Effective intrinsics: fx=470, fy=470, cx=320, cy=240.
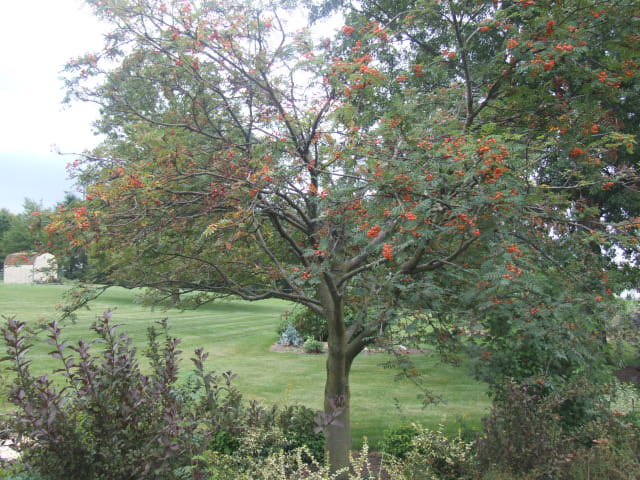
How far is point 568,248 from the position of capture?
448 centimetres

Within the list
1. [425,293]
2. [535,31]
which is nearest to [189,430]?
[425,293]

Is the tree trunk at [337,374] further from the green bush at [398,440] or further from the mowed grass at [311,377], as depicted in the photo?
the green bush at [398,440]

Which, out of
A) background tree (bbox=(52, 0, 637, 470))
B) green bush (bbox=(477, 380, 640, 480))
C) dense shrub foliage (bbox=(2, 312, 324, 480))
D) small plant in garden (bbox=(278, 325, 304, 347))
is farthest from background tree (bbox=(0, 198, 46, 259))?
small plant in garden (bbox=(278, 325, 304, 347))

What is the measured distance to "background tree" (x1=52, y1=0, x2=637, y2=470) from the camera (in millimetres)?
3848

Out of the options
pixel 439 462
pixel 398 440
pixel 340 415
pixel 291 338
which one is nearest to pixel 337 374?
pixel 340 415

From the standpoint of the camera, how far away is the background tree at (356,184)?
3848 mm

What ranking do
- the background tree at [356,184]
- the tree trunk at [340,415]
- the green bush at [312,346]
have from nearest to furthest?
the background tree at [356,184] → the tree trunk at [340,415] → the green bush at [312,346]

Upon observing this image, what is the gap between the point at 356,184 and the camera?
177 inches

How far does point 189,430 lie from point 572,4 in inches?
188

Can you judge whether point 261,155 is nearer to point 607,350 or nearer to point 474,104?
point 474,104

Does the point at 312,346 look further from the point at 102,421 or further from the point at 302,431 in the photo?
the point at 102,421

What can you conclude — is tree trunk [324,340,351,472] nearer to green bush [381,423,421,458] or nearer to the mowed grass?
the mowed grass

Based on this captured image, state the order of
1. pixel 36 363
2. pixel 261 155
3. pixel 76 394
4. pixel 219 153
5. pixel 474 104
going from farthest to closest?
1. pixel 36 363
2. pixel 474 104
3. pixel 219 153
4. pixel 261 155
5. pixel 76 394

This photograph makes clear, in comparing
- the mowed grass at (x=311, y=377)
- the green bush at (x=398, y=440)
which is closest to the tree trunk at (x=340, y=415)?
the mowed grass at (x=311, y=377)
